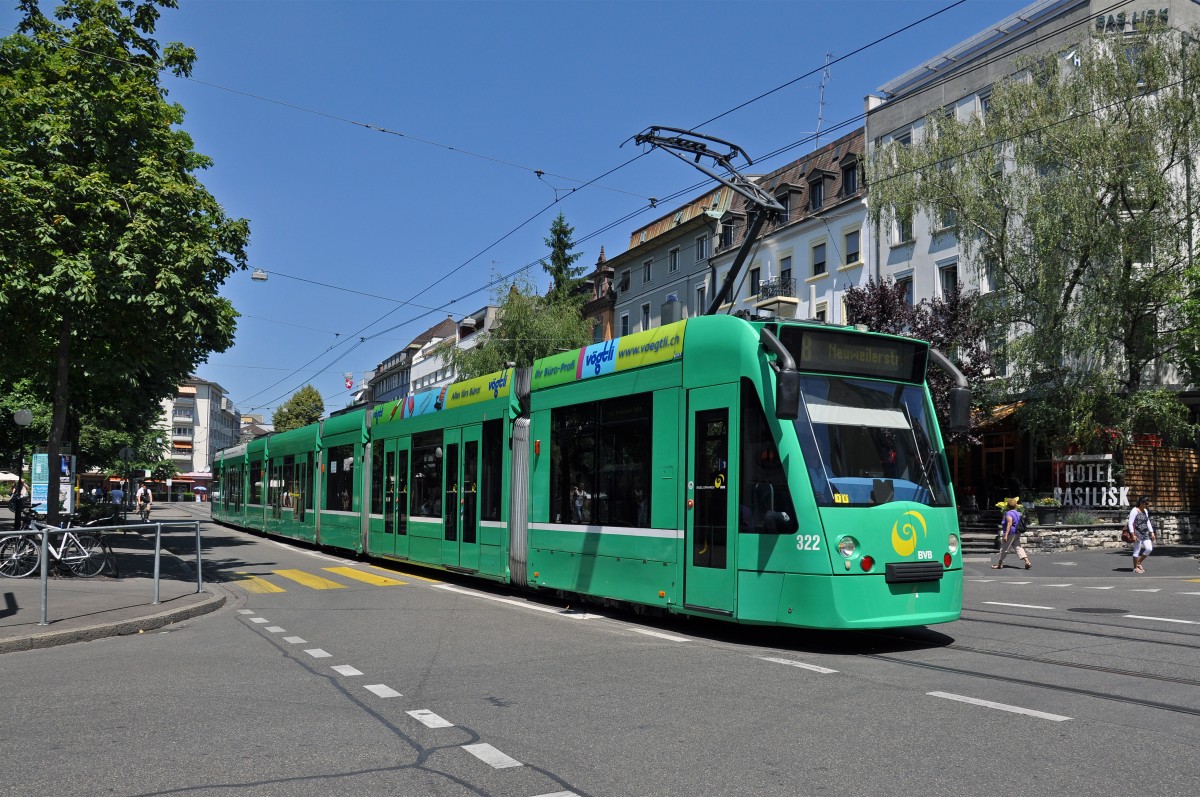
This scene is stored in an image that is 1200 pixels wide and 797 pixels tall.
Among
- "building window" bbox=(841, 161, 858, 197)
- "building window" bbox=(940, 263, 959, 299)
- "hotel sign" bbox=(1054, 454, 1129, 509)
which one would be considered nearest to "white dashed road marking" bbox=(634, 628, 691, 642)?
"hotel sign" bbox=(1054, 454, 1129, 509)

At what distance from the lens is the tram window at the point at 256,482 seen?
33250mm

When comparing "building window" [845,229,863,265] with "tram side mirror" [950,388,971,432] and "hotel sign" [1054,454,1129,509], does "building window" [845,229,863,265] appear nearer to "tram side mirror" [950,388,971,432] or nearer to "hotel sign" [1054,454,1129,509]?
"hotel sign" [1054,454,1129,509]

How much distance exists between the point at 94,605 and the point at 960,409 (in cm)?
1036

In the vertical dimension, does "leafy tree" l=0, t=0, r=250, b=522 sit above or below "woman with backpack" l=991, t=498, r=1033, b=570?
above

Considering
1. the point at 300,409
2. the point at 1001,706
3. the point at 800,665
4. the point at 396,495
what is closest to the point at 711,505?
the point at 800,665

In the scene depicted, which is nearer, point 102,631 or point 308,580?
point 102,631

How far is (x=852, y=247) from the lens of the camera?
40.7 metres

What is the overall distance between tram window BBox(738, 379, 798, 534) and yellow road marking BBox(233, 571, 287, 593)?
9.22 meters

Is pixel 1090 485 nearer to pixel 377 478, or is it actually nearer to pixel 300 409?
pixel 377 478

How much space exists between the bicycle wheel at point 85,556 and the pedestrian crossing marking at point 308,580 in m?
3.09

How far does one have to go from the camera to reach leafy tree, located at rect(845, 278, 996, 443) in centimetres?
3073

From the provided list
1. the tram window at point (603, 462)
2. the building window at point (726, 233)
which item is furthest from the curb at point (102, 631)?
the building window at point (726, 233)

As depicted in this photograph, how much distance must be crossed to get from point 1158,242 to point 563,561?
22165 mm

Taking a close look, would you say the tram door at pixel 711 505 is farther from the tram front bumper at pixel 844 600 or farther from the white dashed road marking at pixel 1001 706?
the white dashed road marking at pixel 1001 706
